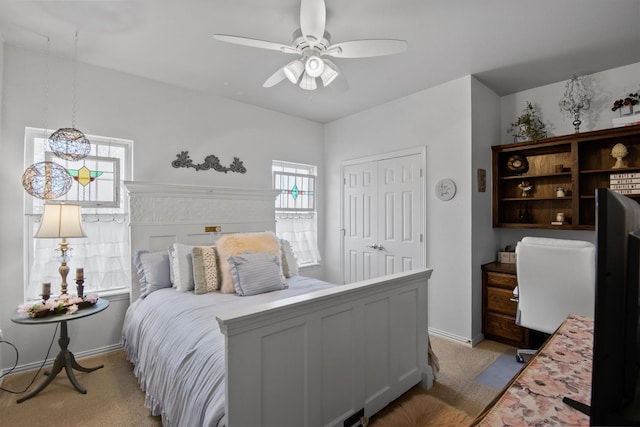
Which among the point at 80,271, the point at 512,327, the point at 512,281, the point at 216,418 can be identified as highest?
the point at 80,271

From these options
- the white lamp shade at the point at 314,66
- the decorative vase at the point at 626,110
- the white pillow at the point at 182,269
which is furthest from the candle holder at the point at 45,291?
the decorative vase at the point at 626,110

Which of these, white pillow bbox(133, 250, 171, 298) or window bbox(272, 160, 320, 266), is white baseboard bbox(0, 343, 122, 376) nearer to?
white pillow bbox(133, 250, 171, 298)

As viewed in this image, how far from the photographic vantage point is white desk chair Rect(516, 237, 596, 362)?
2.19 m

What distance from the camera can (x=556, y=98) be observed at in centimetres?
325

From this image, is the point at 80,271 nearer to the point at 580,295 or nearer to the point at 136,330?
the point at 136,330

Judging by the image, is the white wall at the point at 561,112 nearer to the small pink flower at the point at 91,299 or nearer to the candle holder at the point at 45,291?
the small pink flower at the point at 91,299

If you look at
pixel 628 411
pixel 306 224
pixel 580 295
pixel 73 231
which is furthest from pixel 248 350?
pixel 306 224

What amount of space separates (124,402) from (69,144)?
2.07 meters

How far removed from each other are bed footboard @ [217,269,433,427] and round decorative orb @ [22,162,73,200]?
231cm

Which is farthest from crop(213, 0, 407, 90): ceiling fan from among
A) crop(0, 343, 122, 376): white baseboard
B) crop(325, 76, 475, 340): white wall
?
crop(0, 343, 122, 376): white baseboard

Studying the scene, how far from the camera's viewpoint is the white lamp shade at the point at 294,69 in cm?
211

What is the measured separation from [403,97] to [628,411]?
364 cm

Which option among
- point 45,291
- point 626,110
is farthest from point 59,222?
point 626,110

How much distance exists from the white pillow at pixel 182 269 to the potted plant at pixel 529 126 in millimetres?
3652
